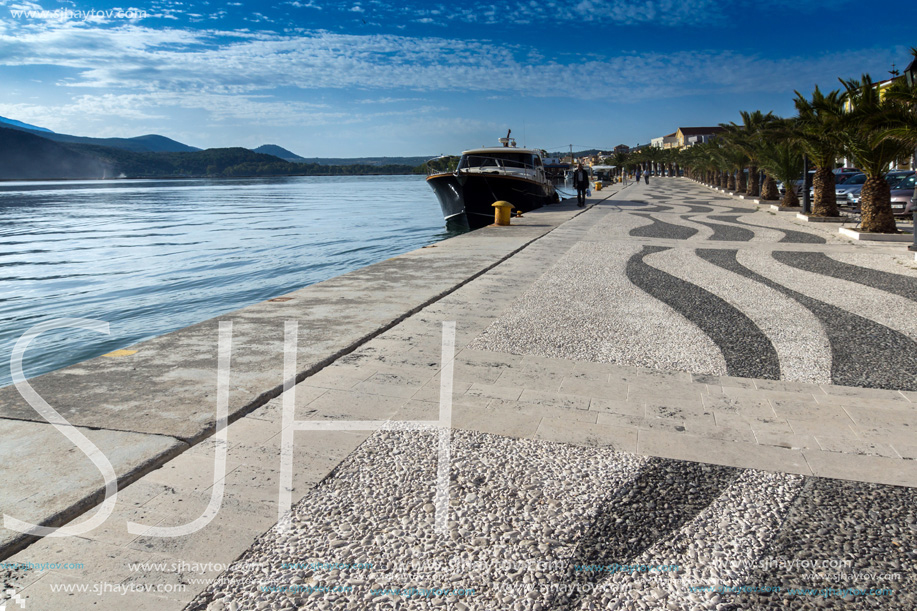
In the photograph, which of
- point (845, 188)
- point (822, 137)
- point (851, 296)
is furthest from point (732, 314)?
point (845, 188)

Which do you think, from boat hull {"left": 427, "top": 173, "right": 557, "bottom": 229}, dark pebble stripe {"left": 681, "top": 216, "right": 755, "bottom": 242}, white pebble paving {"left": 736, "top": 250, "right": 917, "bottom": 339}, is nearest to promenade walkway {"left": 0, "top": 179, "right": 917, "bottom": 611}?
white pebble paving {"left": 736, "top": 250, "right": 917, "bottom": 339}

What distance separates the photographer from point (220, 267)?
699 inches

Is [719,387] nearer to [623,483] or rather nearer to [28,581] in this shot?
[623,483]

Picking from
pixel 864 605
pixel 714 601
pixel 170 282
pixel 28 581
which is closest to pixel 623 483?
pixel 714 601

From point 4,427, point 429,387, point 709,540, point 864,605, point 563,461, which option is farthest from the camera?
point 429,387

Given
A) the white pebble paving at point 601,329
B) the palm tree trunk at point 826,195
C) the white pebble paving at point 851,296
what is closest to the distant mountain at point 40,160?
the palm tree trunk at point 826,195

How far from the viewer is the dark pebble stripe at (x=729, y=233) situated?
1450 centimetres

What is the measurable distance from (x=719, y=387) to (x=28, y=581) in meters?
4.43

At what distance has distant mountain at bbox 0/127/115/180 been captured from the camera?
537 ft

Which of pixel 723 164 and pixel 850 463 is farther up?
pixel 723 164

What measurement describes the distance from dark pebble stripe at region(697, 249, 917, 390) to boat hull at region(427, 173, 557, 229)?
16.8 metres

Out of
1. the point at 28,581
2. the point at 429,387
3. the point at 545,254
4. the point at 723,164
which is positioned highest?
the point at 723,164

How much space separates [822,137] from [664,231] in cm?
549

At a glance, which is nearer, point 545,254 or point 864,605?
Result: point 864,605
